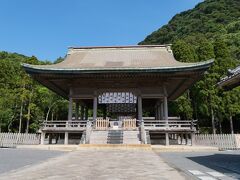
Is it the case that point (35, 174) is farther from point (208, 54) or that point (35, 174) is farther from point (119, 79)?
point (208, 54)

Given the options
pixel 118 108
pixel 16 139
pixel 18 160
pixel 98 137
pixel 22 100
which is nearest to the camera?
pixel 18 160

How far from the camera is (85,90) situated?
22594mm

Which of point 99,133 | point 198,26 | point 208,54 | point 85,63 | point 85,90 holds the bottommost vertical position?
point 99,133

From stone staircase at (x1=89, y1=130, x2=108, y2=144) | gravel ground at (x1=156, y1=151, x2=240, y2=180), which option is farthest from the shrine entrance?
gravel ground at (x1=156, y1=151, x2=240, y2=180)

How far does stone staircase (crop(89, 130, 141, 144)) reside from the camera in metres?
18.4

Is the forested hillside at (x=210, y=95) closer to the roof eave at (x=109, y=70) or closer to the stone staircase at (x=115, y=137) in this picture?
the roof eave at (x=109, y=70)

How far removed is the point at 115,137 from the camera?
18984mm

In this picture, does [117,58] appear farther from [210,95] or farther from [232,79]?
[232,79]

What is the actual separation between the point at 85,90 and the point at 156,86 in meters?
6.04

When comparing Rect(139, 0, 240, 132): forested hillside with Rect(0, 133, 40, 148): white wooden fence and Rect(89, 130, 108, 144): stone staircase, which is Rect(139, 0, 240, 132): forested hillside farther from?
Rect(0, 133, 40, 148): white wooden fence

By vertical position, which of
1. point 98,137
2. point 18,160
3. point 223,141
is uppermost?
point 98,137

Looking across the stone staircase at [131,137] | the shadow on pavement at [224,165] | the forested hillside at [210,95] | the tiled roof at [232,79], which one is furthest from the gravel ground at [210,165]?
the forested hillside at [210,95]

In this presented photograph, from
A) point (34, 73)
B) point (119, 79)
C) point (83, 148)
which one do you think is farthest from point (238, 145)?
point (34, 73)

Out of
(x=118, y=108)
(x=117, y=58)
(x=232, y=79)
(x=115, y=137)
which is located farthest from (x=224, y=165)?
(x=118, y=108)
